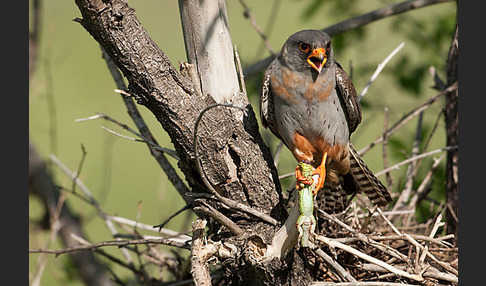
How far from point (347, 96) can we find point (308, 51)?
1.43 ft

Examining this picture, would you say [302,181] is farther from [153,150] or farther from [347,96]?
[153,150]

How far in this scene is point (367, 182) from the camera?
414 centimetres

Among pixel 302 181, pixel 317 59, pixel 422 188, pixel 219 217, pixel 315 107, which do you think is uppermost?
pixel 317 59

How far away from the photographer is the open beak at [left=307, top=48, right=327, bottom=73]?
11.9 ft

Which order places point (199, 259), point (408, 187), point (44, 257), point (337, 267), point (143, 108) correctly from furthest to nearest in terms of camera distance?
point (143, 108) → point (408, 187) → point (44, 257) → point (337, 267) → point (199, 259)

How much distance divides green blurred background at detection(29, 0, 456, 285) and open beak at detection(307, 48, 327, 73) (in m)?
1.09

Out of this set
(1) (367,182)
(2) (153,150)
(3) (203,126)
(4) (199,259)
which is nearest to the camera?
(4) (199,259)

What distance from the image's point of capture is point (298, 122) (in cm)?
385

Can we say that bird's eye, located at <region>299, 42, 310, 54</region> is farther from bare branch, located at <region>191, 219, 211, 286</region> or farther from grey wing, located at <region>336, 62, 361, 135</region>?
bare branch, located at <region>191, 219, 211, 286</region>

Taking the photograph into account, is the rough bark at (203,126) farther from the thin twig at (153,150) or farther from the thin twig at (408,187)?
the thin twig at (408,187)

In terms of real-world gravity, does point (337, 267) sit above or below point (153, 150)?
below

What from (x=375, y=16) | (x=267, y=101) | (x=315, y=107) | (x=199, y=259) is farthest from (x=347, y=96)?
(x=199, y=259)

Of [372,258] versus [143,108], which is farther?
[143,108]

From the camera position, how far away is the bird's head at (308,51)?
3.64 m
